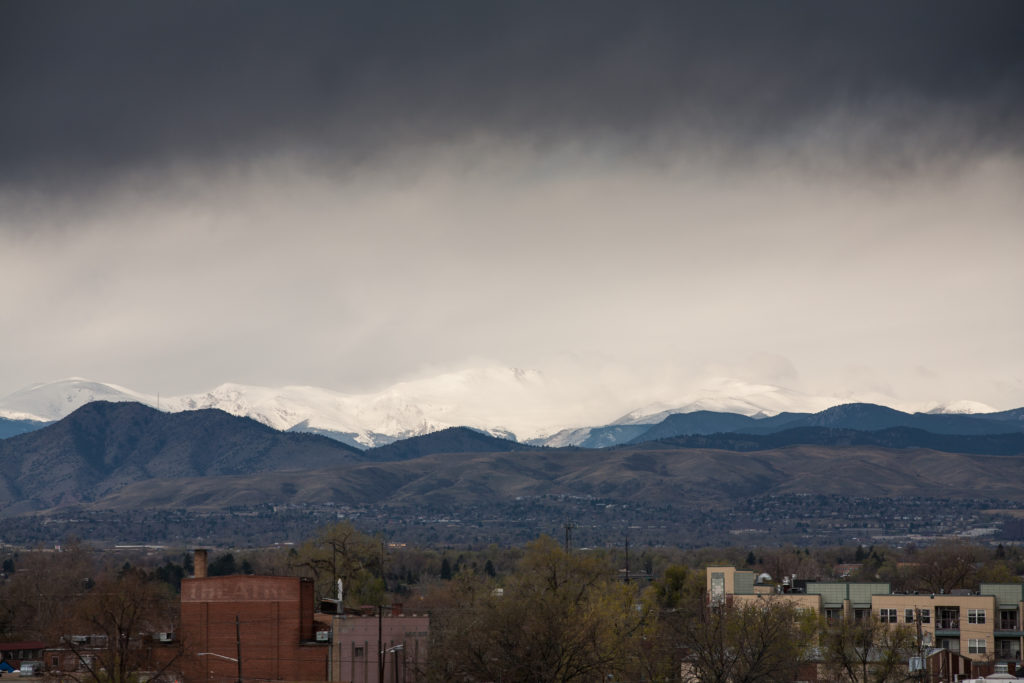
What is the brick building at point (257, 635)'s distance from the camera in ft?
374

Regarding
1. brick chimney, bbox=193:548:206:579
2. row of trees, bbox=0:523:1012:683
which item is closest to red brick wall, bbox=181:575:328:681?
row of trees, bbox=0:523:1012:683

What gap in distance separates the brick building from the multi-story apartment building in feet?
176

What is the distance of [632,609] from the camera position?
464ft

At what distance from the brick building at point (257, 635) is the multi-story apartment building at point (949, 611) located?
53.6 m

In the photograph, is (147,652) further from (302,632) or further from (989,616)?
(989,616)

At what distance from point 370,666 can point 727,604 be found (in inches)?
1956

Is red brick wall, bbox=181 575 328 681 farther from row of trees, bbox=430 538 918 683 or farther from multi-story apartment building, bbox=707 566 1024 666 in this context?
multi-story apartment building, bbox=707 566 1024 666

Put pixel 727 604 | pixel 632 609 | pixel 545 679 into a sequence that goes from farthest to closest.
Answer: pixel 727 604, pixel 632 609, pixel 545 679

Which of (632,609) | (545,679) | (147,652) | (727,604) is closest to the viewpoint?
(545,679)

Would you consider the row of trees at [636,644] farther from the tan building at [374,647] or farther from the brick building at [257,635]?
the brick building at [257,635]

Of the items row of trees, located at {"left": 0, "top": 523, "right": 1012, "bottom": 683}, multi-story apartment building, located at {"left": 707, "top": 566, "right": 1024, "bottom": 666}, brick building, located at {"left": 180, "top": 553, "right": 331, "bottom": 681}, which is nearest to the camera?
brick building, located at {"left": 180, "top": 553, "right": 331, "bottom": 681}

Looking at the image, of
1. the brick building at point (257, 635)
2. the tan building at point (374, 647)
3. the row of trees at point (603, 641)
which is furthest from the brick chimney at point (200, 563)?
the tan building at point (374, 647)

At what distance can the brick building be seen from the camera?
11400 centimetres

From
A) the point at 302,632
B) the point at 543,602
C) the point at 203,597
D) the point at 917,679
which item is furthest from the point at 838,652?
the point at 203,597
